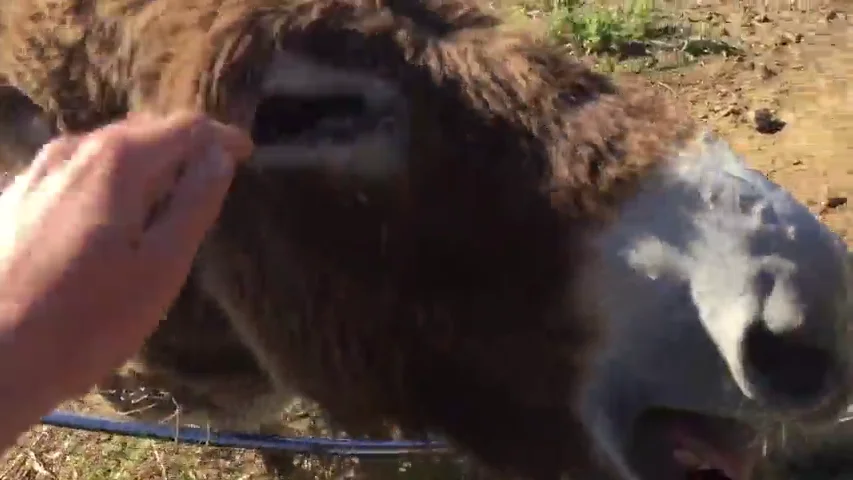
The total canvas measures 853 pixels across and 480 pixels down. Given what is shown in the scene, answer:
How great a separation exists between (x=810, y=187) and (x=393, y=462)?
2263mm

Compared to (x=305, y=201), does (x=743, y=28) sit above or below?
below

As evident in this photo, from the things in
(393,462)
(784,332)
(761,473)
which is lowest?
(393,462)

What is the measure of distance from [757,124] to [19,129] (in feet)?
11.8

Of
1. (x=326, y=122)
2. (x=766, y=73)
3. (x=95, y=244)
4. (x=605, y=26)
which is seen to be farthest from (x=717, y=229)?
(x=605, y=26)

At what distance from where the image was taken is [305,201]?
76.4 inches

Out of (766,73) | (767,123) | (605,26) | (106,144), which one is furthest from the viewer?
(605,26)

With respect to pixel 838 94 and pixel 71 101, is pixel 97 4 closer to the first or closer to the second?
pixel 71 101

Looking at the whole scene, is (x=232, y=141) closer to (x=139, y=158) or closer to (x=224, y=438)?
(x=139, y=158)

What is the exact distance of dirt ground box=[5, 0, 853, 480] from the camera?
12.1 feet

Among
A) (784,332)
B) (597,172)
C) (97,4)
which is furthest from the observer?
(97,4)

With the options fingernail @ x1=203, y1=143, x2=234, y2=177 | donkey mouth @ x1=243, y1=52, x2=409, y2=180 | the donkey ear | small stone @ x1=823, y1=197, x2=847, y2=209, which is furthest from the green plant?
fingernail @ x1=203, y1=143, x2=234, y2=177

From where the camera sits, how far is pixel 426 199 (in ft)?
6.06

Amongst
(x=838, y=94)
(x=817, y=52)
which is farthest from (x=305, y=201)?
(x=817, y=52)

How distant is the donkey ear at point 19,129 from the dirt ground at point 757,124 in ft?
5.27
